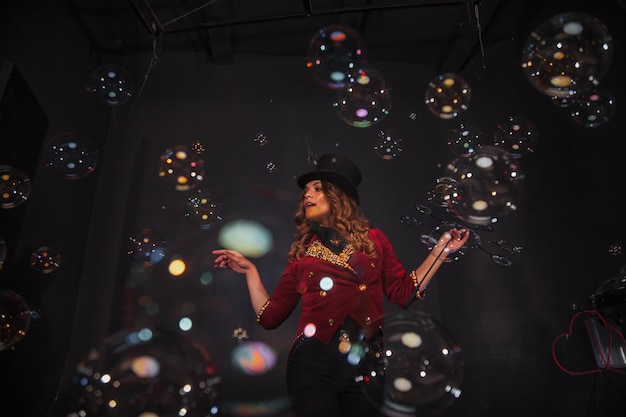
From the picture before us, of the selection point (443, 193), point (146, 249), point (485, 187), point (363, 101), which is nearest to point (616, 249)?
point (443, 193)

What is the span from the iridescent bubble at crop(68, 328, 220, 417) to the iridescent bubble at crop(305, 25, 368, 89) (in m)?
1.89

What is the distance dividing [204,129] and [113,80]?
1.13 m

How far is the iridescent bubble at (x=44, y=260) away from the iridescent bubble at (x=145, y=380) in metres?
1.24

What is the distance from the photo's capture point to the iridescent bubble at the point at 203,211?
3348 mm

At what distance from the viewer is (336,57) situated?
3.06m

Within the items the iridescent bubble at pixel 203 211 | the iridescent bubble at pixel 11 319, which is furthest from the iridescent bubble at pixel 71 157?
the iridescent bubble at pixel 11 319

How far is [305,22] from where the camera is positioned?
14.8 feet

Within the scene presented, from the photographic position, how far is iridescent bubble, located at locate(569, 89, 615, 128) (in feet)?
9.48

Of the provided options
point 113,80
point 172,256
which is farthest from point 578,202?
point 113,80

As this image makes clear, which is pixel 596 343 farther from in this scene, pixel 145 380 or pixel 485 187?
pixel 145 380

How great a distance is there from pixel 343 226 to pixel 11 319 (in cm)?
176

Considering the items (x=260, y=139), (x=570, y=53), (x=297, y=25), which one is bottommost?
(x=570, y=53)

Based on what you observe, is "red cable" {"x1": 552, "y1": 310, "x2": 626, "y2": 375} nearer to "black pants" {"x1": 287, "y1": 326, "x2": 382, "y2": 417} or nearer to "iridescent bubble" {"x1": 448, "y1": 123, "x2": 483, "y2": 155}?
"iridescent bubble" {"x1": 448, "y1": 123, "x2": 483, "y2": 155}

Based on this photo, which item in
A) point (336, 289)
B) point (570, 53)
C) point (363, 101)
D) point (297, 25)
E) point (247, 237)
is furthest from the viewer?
point (297, 25)
